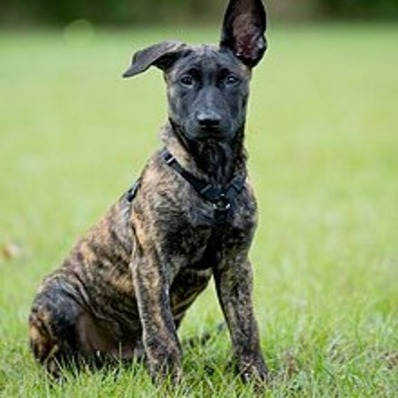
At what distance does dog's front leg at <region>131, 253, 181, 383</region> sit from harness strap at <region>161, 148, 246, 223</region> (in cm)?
35

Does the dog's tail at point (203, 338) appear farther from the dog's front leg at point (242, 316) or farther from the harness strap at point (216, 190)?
the harness strap at point (216, 190)

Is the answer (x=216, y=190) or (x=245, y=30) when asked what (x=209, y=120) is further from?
(x=245, y=30)

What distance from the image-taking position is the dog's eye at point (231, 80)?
14.8 feet

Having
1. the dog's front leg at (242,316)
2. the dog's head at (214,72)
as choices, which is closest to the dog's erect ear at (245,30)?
the dog's head at (214,72)

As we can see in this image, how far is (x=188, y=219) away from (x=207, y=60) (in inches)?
27.9

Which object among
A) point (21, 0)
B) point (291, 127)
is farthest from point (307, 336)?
point (21, 0)

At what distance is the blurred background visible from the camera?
36.8 metres

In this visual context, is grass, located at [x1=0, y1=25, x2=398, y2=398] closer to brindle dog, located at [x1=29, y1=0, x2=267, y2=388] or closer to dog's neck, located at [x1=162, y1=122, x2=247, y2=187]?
brindle dog, located at [x1=29, y1=0, x2=267, y2=388]

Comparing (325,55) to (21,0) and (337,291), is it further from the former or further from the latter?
(337,291)

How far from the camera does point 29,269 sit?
24.0ft

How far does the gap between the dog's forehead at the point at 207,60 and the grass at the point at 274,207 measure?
1.41 metres

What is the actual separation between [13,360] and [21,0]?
32845mm

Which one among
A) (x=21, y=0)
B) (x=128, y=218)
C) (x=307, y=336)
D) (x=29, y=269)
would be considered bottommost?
(x=21, y=0)

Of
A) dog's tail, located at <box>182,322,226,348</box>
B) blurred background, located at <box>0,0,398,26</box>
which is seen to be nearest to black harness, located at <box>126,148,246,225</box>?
dog's tail, located at <box>182,322,226,348</box>
